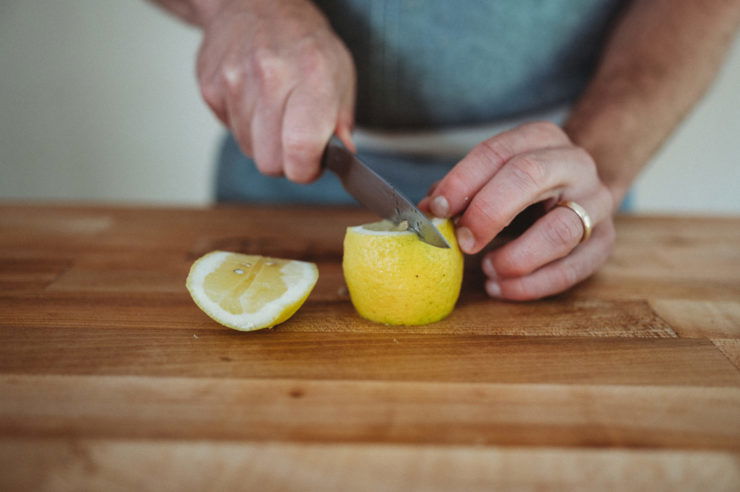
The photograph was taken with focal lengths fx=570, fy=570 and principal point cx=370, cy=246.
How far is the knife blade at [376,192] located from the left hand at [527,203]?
65 millimetres

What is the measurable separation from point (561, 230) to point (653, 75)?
0.62 meters

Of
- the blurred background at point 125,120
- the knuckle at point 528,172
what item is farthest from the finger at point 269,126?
the blurred background at point 125,120

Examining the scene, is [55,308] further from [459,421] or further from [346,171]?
[459,421]

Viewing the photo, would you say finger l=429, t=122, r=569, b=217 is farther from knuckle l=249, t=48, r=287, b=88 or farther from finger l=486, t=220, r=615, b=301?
knuckle l=249, t=48, r=287, b=88

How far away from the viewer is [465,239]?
956 mm

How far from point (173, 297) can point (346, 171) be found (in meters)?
0.40

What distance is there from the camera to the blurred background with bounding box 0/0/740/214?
2773 millimetres

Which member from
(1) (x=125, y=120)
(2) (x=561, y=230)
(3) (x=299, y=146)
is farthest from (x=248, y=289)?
(1) (x=125, y=120)

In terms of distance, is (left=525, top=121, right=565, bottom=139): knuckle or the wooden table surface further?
(left=525, top=121, right=565, bottom=139): knuckle

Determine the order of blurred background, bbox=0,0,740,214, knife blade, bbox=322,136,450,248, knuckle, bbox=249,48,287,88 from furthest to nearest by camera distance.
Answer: blurred background, bbox=0,0,740,214 → knuckle, bbox=249,48,287,88 → knife blade, bbox=322,136,450,248

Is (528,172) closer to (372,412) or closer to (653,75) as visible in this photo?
(372,412)

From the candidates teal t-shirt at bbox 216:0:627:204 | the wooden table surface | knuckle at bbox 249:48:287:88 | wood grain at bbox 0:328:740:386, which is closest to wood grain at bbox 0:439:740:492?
the wooden table surface

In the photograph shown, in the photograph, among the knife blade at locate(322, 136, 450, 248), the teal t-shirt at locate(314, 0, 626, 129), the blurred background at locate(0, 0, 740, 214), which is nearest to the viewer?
the knife blade at locate(322, 136, 450, 248)

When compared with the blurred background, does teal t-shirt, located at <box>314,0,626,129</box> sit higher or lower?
higher
